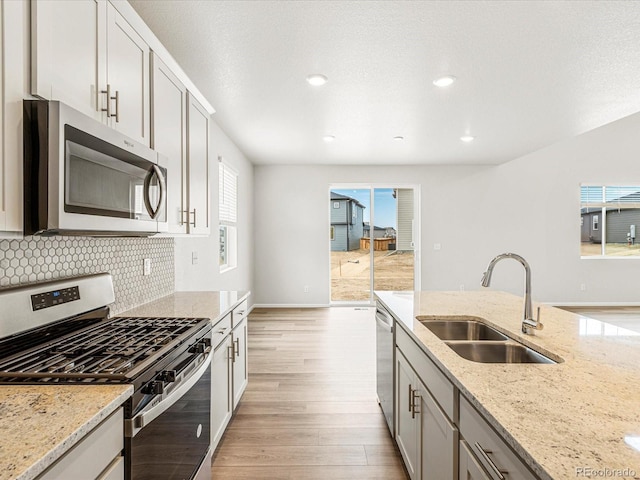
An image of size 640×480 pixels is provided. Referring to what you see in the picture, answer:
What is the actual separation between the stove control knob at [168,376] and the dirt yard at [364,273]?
5.68m

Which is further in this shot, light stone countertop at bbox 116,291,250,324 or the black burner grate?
light stone countertop at bbox 116,291,250,324

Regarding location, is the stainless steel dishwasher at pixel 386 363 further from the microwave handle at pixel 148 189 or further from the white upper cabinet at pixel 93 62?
the white upper cabinet at pixel 93 62

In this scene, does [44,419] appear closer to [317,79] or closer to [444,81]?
[317,79]

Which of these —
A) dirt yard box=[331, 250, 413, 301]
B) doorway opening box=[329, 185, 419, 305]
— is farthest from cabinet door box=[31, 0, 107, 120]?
dirt yard box=[331, 250, 413, 301]

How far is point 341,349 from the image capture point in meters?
4.35

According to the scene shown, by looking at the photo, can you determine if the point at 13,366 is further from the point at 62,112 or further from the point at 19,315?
the point at 62,112

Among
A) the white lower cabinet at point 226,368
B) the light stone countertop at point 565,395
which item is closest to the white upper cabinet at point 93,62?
the white lower cabinet at point 226,368

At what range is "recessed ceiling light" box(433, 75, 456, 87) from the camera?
3.04 metres

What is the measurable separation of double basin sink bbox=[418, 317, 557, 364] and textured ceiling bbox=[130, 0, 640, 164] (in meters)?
1.76

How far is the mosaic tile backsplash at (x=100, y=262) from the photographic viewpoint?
147 cm

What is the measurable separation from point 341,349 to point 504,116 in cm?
313

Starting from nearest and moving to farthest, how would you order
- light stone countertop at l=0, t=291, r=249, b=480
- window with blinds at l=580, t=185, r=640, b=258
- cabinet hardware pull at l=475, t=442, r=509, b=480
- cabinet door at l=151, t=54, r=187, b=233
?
light stone countertop at l=0, t=291, r=249, b=480, cabinet hardware pull at l=475, t=442, r=509, b=480, cabinet door at l=151, t=54, r=187, b=233, window with blinds at l=580, t=185, r=640, b=258

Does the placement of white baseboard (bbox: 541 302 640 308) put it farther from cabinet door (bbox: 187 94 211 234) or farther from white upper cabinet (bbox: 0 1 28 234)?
white upper cabinet (bbox: 0 1 28 234)

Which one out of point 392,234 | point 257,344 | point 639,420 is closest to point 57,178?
point 639,420
